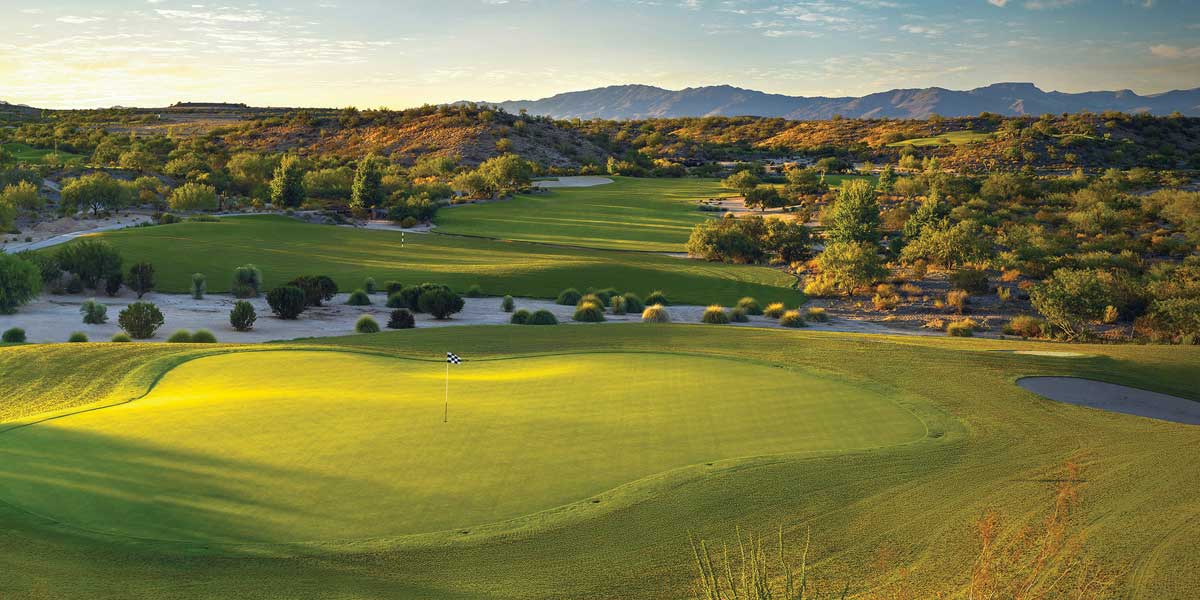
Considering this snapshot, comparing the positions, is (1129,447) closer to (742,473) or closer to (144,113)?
(742,473)

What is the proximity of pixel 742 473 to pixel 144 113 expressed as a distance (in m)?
193

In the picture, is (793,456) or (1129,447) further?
(1129,447)

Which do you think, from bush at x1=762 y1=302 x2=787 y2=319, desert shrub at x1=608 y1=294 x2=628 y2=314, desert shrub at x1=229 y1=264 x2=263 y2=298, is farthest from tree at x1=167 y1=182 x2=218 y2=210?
bush at x1=762 y1=302 x2=787 y2=319

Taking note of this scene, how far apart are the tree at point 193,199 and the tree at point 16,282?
37144 mm

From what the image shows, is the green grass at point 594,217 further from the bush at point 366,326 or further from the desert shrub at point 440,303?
the bush at point 366,326

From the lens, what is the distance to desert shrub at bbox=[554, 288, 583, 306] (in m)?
38.8

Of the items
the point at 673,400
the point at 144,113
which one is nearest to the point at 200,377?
the point at 673,400

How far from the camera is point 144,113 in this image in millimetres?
171375

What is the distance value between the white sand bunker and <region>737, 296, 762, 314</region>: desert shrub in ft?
→ 65.8

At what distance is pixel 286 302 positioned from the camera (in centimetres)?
3253

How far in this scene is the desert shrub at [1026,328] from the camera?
104ft

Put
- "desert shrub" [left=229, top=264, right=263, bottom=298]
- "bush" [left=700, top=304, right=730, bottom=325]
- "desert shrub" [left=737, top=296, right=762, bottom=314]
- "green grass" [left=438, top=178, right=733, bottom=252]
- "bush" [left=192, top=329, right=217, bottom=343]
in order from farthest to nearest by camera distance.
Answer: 1. "green grass" [left=438, top=178, right=733, bottom=252]
2. "desert shrub" [left=229, top=264, right=263, bottom=298]
3. "desert shrub" [left=737, top=296, right=762, bottom=314]
4. "bush" [left=700, top=304, right=730, bottom=325]
5. "bush" [left=192, top=329, right=217, bottom=343]

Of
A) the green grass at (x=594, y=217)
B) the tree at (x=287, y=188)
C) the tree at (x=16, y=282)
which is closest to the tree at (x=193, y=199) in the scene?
the tree at (x=287, y=188)

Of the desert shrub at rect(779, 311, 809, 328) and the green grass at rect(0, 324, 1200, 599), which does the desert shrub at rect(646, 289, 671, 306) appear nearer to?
the desert shrub at rect(779, 311, 809, 328)
